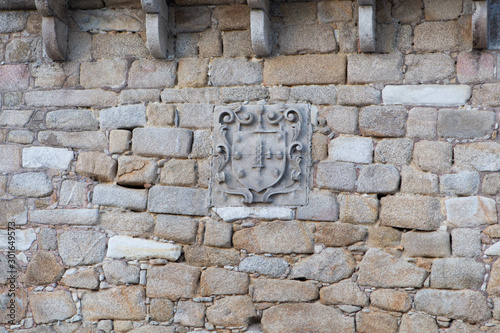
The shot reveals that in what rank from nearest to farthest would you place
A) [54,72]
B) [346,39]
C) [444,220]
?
[444,220]
[346,39]
[54,72]

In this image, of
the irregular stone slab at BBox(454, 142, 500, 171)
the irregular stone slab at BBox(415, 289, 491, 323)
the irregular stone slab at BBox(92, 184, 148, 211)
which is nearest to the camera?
the irregular stone slab at BBox(415, 289, 491, 323)

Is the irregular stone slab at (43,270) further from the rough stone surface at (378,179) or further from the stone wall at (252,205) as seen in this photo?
the rough stone surface at (378,179)

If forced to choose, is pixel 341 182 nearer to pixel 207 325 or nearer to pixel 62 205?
pixel 207 325

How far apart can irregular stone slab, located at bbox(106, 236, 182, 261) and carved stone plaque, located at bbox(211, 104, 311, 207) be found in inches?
16.6

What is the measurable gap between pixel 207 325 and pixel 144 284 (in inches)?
19.1

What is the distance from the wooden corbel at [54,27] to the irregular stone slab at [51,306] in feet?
5.25

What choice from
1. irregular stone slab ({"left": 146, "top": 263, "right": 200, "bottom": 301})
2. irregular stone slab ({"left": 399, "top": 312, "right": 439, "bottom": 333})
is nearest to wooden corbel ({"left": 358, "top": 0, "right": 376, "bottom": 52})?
irregular stone slab ({"left": 399, "top": 312, "right": 439, "bottom": 333})

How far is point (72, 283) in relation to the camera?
166 inches

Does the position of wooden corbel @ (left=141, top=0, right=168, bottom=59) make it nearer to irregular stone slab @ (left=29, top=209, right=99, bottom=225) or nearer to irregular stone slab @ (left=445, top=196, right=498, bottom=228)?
irregular stone slab @ (left=29, top=209, right=99, bottom=225)

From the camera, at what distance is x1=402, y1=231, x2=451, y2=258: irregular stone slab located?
3.85 meters

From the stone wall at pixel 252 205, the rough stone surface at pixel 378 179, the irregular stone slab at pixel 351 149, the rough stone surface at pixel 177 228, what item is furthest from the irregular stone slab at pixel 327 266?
the rough stone surface at pixel 177 228

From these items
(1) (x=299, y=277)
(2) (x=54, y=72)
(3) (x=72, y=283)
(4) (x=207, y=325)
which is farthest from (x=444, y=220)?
(2) (x=54, y=72)

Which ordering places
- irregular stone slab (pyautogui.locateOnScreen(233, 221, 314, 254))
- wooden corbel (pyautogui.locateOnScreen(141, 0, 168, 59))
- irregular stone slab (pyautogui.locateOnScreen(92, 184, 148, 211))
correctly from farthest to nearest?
irregular stone slab (pyautogui.locateOnScreen(92, 184, 148, 211)), wooden corbel (pyautogui.locateOnScreen(141, 0, 168, 59)), irregular stone slab (pyautogui.locateOnScreen(233, 221, 314, 254))

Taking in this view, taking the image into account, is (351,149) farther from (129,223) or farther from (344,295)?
(129,223)
